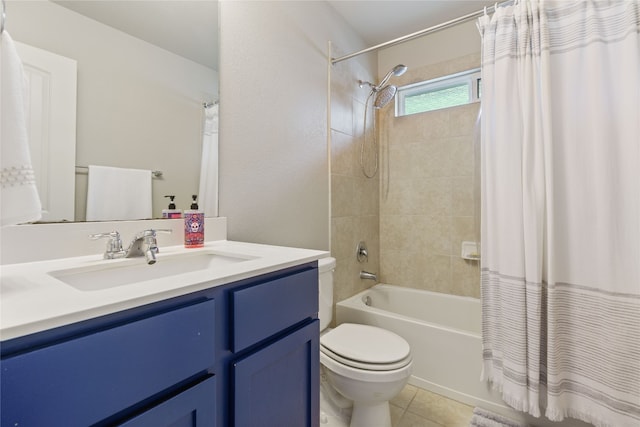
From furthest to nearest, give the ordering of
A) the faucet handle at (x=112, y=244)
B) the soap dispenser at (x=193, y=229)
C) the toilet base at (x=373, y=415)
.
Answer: the toilet base at (x=373, y=415) → the soap dispenser at (x=193, y=229) → the faucet handle at (x=112, y=244)

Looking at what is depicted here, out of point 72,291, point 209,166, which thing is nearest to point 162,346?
point 72,291

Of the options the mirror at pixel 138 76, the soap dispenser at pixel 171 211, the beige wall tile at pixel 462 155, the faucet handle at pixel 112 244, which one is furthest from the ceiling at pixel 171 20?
the beige wall tile at pixel 462 155

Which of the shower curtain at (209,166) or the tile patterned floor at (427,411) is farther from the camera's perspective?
the tile patterned floor at (427,411)

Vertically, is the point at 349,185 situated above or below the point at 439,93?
below

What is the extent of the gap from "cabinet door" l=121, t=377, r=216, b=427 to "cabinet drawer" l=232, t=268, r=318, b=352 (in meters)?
0.10

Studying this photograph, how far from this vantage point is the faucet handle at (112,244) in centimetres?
87

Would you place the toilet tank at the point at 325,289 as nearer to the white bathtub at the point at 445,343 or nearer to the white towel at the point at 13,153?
the white bathtub at the point at 445,343

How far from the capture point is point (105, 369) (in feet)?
1.52

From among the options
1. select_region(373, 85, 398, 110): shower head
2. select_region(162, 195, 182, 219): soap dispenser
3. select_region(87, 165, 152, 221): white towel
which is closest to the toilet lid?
select_region(162, 195, 182, 219): soap dispenser

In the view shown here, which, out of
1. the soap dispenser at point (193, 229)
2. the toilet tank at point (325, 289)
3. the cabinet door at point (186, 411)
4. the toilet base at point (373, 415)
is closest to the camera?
the cabinet door at point (186, 411)

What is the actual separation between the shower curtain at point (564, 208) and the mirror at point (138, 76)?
1.30m

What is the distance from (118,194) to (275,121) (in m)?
0.79

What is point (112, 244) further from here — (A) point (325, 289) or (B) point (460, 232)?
(B) point (460, 232)

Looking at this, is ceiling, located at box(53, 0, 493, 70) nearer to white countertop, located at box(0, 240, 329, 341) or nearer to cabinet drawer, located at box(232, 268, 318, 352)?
white countertop, located at box(0, 240, 329, 341)
